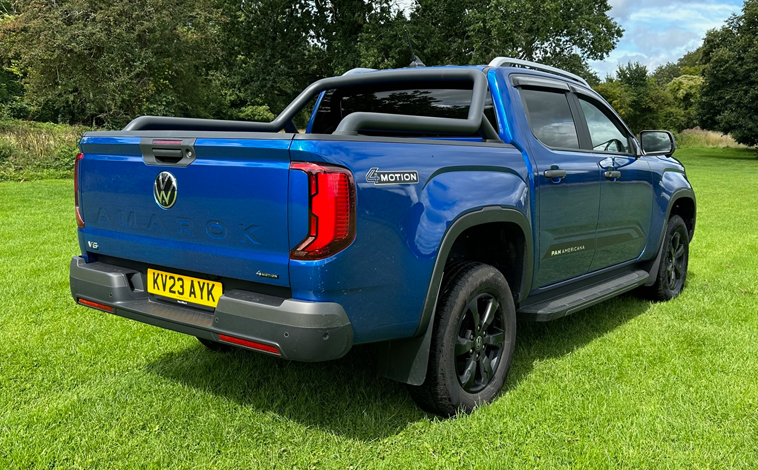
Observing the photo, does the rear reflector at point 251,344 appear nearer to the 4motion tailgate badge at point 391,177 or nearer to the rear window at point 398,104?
the 4motion tailgate badge at point 391,177

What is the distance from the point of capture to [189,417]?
10.5ft

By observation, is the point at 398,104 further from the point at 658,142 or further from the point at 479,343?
the point at 658,142

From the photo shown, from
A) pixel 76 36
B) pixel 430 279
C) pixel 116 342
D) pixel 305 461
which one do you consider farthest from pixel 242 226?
pixel 76 36

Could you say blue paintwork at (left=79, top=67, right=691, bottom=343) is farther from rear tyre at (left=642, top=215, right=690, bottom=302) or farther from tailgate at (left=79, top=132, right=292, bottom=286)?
rear tyre at (left=642, top=215, right=690, bottom=302)

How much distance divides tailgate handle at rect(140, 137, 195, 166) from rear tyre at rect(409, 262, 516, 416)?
1406 millimetres

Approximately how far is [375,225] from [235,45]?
93.1ft

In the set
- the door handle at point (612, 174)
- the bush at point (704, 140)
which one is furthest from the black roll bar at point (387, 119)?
the bush at point (704, 140)

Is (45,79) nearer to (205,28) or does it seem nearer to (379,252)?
(205,28)

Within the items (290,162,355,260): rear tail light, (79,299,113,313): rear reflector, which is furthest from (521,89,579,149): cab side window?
(79,299,113,313): rear reflector

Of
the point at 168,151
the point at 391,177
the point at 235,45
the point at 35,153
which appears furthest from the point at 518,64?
the point at 235,45

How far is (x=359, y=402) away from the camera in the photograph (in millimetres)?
3422

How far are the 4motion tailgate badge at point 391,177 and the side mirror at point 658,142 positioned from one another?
3096mm

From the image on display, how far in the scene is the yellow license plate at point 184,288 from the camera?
2865 millimetres

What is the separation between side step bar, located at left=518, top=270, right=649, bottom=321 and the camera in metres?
3.79
